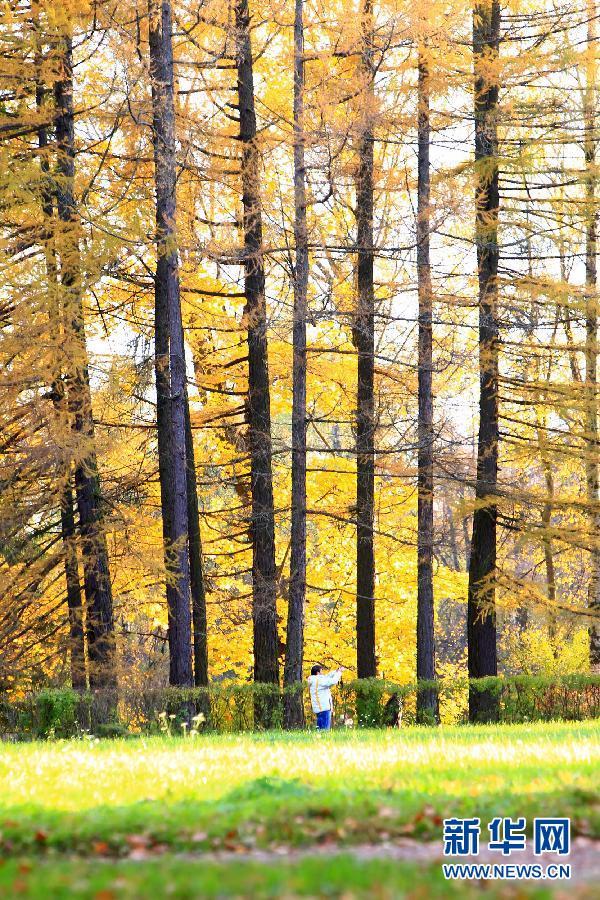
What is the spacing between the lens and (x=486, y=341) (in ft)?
62.5

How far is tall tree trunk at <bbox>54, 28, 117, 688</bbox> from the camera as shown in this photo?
632 inches

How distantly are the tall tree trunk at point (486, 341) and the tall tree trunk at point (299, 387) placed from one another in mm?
3099

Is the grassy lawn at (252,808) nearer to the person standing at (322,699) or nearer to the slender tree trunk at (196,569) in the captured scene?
the person standing at (322,699)

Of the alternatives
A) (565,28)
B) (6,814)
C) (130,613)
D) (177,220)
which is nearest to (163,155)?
(177,220)

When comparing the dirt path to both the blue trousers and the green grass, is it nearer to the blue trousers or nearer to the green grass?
the green grass

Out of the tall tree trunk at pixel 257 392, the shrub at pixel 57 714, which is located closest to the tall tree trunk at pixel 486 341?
the tall tree trunk at pixel 257 392

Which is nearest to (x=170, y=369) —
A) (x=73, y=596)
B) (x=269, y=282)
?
(x=73, y=596)

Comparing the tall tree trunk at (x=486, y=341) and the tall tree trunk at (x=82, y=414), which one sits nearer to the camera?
the tall tree trunk at (x=82, y=414)

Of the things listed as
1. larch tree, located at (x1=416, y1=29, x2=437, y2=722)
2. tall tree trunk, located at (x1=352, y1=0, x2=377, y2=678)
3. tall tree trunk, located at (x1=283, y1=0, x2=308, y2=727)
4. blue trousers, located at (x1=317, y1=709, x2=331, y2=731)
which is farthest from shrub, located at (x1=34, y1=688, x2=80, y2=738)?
larch tree, located at (x1=416, y1=29, x2=437, y2=722)

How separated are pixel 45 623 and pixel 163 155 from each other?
25.5ft

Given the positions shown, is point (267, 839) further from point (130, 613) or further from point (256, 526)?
point (130, 613)

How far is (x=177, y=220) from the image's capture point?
16906mm

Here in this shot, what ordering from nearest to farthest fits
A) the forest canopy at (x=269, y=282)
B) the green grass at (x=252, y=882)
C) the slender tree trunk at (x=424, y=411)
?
the green grass at (x=252, y=882)
the forest canopy at (x=269, y=282)
the slender tree trunk at (x=424, y=411)

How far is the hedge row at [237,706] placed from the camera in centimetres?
1380
